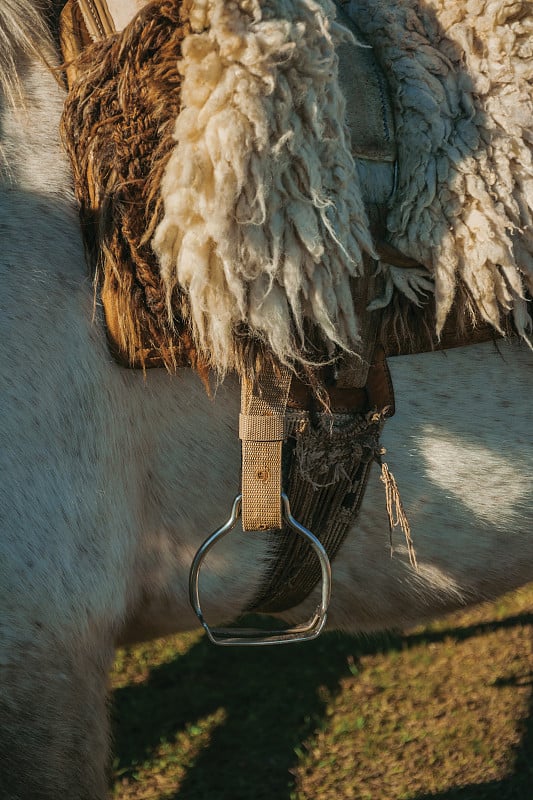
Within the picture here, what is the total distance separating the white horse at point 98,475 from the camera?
1010 millimetres

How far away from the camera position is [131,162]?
3.15 feet

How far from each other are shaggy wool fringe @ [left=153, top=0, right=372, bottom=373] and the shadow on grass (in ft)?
4.89

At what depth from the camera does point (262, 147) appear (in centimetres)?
90

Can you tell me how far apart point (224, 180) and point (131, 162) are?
14cm

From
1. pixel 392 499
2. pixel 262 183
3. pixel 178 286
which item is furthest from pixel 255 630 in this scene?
pixel 262 183

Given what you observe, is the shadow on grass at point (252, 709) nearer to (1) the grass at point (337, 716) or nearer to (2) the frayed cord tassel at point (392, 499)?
(1) the grass at point (337, 716)

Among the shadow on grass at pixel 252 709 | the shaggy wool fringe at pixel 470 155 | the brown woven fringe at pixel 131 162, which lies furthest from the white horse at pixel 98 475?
the shadow on grass at pixel 252 709

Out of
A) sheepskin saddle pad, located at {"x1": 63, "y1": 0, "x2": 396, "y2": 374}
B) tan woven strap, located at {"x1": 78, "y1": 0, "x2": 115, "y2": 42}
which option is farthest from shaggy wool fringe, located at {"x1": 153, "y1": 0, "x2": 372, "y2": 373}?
tan woven strap, located at {"x1": 78, "y1": 0, "x2": 115, "y2": 42}

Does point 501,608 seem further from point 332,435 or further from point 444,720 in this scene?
point 332,435

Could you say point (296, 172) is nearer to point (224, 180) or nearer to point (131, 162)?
point (224, 180)

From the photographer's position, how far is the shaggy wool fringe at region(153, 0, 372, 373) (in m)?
0.89

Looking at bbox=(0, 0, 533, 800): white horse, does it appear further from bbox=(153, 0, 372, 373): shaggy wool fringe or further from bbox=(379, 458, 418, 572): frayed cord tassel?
bbox=(153, 0, 372, 373): shaggy wool fringe

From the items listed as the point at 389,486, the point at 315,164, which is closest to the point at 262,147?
the point at 315,164

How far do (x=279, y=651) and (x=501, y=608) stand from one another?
0.78m
